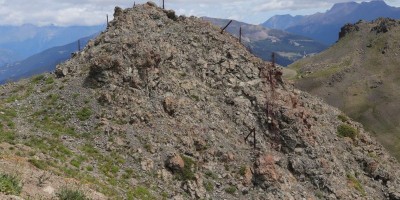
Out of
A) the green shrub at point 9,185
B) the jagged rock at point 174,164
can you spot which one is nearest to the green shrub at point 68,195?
the green shrub at point 9,185

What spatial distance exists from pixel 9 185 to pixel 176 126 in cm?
2688

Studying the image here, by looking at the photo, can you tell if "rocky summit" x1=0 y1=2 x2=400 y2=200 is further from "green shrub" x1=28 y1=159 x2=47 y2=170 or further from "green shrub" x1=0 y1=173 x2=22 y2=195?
"green shrub" x1=0 y1=173 x2=22 y2=195

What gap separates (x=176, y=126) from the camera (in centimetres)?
4538

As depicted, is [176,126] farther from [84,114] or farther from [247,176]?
[84,114]

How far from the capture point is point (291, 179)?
45656 mm

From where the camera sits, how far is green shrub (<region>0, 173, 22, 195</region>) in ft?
61.6

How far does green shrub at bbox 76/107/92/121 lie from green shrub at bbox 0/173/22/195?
23326mm

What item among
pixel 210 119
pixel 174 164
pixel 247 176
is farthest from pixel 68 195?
pixel 210 119

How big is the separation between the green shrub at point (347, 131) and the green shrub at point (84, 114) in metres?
37.2

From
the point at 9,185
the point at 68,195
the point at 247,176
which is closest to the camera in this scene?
the point at 9,185

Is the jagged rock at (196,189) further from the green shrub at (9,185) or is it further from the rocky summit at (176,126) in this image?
the green shrub at (9,185)

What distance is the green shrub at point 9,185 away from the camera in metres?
18.8

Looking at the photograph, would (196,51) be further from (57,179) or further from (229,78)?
(57,179)

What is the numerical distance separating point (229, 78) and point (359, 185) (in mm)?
21027
